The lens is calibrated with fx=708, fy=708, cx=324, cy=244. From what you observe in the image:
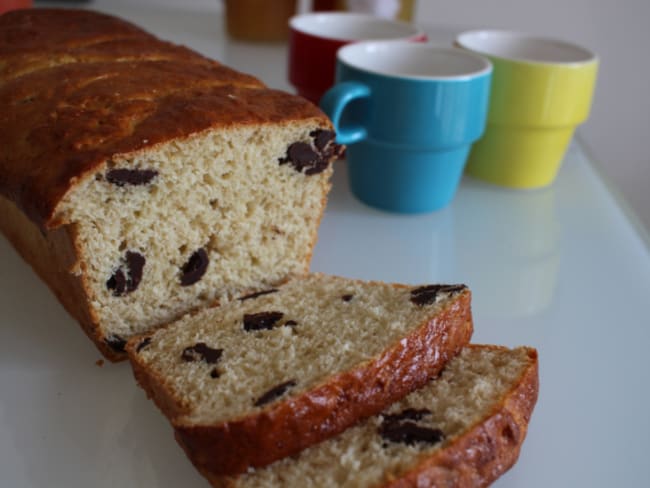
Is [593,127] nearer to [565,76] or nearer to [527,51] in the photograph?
[527,51]

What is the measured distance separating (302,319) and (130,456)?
0.41m

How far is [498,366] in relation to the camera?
132 cm

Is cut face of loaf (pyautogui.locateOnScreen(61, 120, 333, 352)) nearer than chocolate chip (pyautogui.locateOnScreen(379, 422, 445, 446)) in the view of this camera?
No

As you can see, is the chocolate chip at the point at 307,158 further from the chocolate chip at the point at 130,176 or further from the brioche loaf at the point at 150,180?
the chocolate chip at the point at 130,176

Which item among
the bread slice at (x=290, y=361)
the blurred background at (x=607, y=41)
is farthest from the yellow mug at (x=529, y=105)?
the blurred background at (x=607, y=41)

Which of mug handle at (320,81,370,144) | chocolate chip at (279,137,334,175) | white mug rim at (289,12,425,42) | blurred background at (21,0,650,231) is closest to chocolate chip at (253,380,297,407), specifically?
chocolate chip at (279,137,334,175)

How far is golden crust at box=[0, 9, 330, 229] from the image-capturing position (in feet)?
4.25

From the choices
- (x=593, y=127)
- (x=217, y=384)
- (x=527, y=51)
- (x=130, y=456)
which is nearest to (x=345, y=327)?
(x=217, y=384)

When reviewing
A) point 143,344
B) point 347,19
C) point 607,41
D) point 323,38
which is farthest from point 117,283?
point 607,41

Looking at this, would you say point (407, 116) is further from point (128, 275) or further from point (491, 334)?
point (128, 275)

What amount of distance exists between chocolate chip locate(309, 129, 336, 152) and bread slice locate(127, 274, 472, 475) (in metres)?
0.31

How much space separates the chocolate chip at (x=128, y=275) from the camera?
4.57ft

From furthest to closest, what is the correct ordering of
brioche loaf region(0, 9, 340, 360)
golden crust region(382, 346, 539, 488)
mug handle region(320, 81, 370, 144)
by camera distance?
mug handle region(320, 81, 370, 144) → brioche loaf region(0, 9, 340, 360) → golden crust region(382, 346, 539, 488)

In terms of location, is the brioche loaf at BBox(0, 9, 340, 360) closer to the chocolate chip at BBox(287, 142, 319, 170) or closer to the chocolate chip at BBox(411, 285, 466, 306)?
the chocolate chip at BBox(287, 142, 319, 170)
